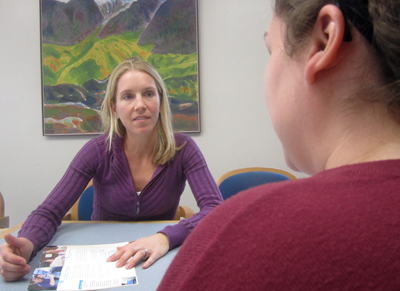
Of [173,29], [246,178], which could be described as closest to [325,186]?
A: [246,178]

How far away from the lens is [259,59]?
245 centimetres

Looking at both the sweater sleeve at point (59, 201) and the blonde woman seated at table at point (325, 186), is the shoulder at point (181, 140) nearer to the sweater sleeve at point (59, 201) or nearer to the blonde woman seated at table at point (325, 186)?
the sweater sleeve at point (59, 201)

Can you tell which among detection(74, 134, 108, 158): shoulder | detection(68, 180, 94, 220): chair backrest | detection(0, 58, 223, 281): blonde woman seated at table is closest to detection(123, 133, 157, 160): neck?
detection(0, 58, 223, 281): blonde woman seated at table

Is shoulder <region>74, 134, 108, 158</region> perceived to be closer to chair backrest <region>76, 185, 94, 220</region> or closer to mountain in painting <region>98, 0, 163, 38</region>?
chair backrest <region>76, 185, 94, 220</region>

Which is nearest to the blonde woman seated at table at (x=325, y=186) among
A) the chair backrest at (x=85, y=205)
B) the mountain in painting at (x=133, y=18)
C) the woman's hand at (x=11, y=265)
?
the woman's hand at (x=11, y=265)

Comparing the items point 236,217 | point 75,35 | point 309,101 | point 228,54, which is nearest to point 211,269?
point 236,217

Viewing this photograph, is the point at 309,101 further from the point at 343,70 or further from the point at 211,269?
the point at 211,269

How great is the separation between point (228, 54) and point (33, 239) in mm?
2006

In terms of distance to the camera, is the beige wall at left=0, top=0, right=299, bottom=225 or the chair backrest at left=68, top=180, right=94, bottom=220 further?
the beige wall at left=0, top=0, right=299, bottom=225

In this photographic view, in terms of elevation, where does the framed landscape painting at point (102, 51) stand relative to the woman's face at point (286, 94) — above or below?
above

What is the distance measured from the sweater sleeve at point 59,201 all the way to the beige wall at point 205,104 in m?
1.24

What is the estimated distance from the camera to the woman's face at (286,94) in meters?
0.40

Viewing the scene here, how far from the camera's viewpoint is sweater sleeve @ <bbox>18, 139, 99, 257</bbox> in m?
1.06

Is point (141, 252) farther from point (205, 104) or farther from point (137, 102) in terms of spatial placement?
point (205, 104)
